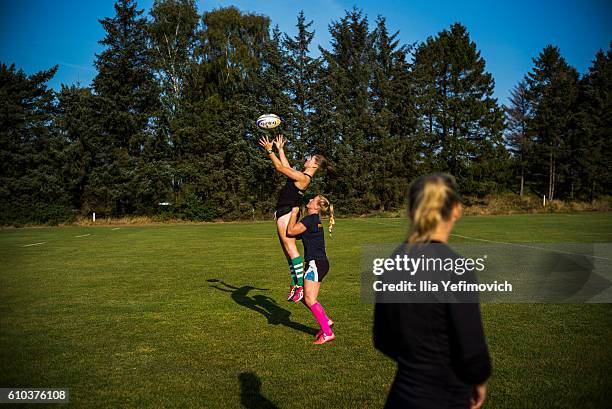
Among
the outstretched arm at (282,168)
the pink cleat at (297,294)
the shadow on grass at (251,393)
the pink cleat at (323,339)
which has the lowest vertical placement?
the shadow on grass at (251,393)

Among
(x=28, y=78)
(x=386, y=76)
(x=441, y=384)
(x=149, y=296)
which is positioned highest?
(x=386, y=76)

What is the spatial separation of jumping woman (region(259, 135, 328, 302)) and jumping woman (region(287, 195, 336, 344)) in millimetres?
717

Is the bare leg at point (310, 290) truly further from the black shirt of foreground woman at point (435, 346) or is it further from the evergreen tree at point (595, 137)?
the evergreen tree at point (595, 137)

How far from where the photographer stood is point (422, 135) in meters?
51.9

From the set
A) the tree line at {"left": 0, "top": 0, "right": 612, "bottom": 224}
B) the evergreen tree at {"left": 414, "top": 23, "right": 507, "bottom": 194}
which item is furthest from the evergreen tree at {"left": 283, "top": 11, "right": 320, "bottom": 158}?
the evergreen tree at {"left": 414, "top": 23, "right": 507, "bottom": 194}

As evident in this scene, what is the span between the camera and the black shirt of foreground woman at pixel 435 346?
1944 mm

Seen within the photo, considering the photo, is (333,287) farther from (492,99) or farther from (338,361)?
(492,99)

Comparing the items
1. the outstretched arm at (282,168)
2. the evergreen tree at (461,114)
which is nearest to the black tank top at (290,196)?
the outstretched arm at (282,168)

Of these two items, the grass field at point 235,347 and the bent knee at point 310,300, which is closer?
the grass field at point 235,347

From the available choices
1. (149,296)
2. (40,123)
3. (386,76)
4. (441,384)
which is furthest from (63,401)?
(386,76)

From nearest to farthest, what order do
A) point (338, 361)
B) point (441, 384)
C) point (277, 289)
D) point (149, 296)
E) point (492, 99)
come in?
1. point (441, 384)
2. point (338, 361)
3. point (149, 296)
4. point (277, 289)
5. point (492, 99)

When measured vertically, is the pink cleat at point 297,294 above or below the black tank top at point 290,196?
below

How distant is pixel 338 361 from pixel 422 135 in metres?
48.8

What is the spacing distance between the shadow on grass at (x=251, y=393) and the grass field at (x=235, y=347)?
0.01 m
